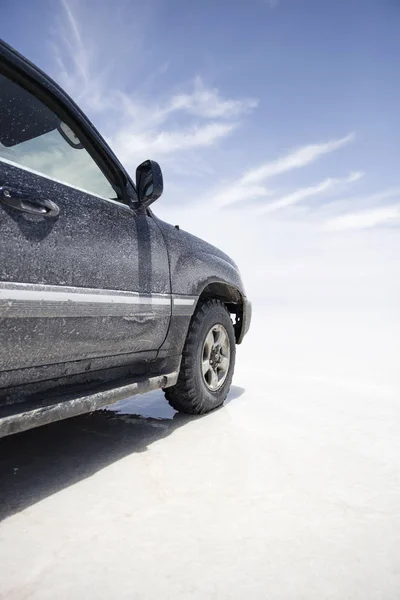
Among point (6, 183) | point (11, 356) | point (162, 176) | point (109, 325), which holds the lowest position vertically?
point (11, 356)

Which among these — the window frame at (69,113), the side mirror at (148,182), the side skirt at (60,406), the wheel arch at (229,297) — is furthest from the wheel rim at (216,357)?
the window frame at (69,113)

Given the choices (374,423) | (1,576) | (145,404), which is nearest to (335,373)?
(374,423)

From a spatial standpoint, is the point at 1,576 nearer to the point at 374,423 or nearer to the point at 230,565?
the point at 230,565

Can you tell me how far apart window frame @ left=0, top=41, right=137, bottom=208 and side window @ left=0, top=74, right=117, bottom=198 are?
1.1 inches

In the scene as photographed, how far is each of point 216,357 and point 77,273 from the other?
5.53 ft

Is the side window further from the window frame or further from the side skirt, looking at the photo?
the side skirt

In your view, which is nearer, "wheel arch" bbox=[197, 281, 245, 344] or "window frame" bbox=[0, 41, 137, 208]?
"window frame" bbox=[0, 41, 137, 208]

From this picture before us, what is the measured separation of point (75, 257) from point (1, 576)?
1214 mm

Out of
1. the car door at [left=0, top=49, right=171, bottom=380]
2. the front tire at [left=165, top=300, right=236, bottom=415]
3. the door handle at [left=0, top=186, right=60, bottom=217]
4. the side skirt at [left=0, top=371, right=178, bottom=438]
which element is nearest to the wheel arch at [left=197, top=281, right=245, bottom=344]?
the front tire at [left=165, top=300, right=236, bottom=415]

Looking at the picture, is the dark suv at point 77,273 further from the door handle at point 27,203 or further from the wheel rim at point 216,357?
the wheel rim at point 216,357

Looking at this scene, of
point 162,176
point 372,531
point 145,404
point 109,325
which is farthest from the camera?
point 145,404

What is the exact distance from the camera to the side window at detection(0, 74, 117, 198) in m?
1.92

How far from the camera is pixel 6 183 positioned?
5.13 feet

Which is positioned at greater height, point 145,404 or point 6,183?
point 6,183
